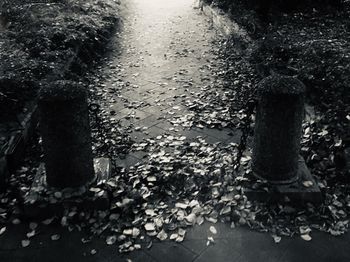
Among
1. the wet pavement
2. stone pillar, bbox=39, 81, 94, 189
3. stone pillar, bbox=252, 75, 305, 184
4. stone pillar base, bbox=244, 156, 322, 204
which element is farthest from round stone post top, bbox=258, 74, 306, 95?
stone pillar, bbox=39, 81, 94, 189

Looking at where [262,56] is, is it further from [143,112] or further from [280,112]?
[280,112]

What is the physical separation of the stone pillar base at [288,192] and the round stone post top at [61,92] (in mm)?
2305

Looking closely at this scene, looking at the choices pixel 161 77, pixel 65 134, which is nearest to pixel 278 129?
pixel 65 134

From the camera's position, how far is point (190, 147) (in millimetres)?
5758

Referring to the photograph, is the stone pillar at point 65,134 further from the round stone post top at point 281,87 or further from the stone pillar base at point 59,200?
the round stone post top at point 281,87

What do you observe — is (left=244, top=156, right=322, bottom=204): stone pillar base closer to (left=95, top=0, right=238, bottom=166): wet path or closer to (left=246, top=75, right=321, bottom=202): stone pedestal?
(left=246, top=75, right=321, bottom=202): stone pedestal

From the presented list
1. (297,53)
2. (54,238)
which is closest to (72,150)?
(54,238)

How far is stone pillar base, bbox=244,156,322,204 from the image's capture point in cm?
430

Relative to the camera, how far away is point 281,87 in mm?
4039

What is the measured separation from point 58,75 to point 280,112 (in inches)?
211

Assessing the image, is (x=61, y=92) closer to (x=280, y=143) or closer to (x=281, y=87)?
(x=281, y=87)

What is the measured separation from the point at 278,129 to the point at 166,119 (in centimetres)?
299

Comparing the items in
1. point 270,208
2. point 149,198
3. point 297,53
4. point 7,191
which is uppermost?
point 297,53

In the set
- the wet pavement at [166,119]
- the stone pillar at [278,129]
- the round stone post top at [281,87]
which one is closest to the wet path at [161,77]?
the wet pavement at [166,119]
